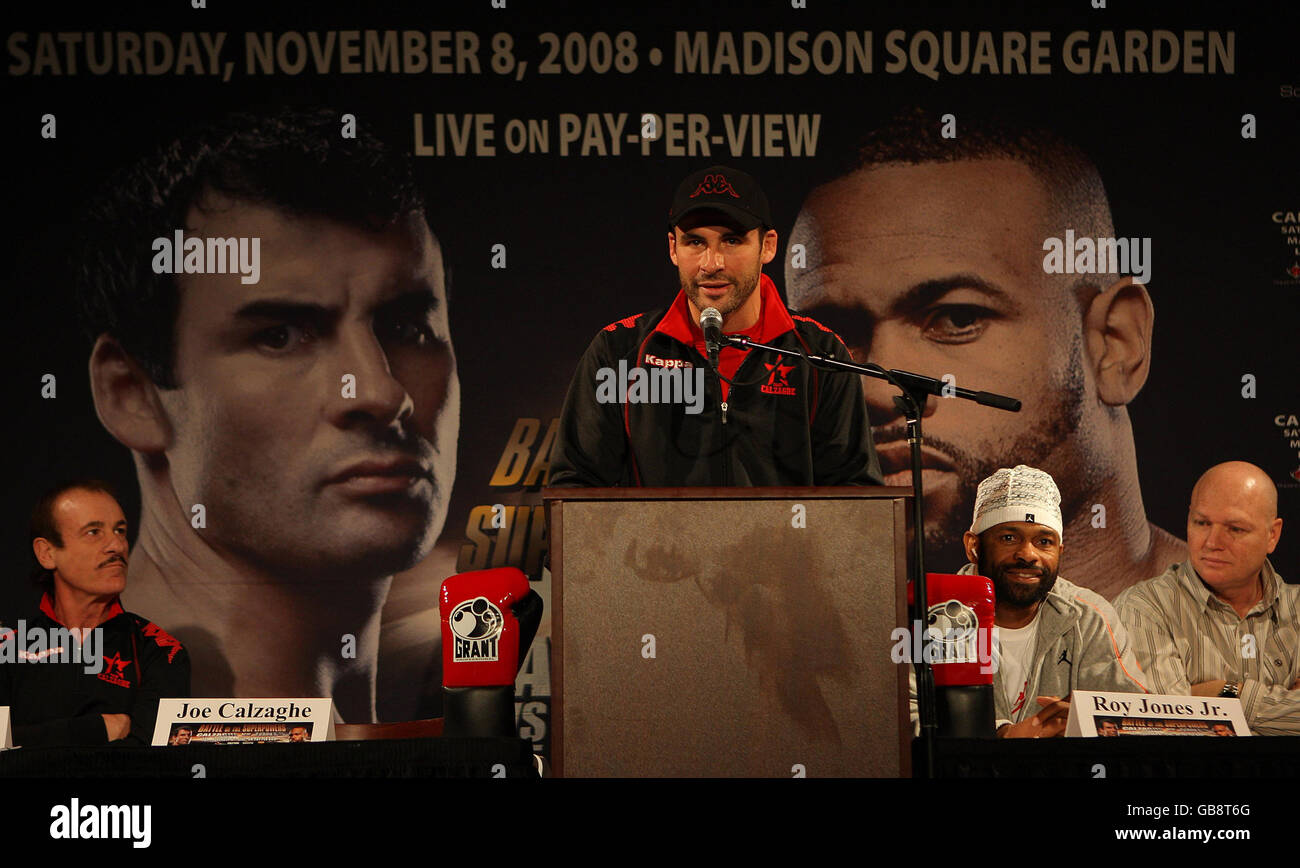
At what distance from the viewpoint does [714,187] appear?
3.02m

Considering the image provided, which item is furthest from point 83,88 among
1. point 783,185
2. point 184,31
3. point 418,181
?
point 783,185

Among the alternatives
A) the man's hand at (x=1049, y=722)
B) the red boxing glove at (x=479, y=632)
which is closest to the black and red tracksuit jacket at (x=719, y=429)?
the red boxing glove at (x=479, y=632)

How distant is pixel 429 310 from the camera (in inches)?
173

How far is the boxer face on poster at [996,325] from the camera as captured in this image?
4.35 meters

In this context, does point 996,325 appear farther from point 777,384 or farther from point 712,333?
point 712,333

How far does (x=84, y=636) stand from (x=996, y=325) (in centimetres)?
322

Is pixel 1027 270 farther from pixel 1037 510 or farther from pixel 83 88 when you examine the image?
pixel 83 88

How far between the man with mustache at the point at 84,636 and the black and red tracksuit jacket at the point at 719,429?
1847 mm

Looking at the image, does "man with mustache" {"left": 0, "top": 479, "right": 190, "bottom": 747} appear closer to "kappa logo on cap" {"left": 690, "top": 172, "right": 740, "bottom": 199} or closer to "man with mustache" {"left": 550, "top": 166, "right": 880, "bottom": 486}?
"man with mustache" {"left": 550, "top": 166, "right": 880, "bottom": 486}

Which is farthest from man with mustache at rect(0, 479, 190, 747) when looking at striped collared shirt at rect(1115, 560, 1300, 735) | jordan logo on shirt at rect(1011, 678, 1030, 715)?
striped collared shirt at rect(1115, 560, 1300, 735)

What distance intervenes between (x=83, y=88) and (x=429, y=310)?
1.44m

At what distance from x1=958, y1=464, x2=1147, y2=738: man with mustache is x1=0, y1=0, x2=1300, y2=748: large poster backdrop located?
0.13 meters

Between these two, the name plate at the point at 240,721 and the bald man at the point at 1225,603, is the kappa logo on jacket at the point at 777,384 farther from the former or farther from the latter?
the bald man at the point at 1225,603

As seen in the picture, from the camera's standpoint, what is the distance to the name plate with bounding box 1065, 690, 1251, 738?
260 centimetres
